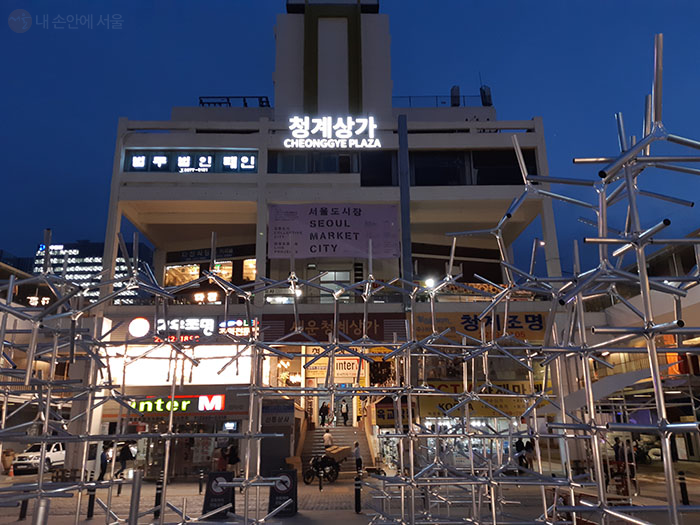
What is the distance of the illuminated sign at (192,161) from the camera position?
22859 millimetres

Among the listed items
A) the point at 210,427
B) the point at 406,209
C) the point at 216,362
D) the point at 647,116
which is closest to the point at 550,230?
the point at 406,209

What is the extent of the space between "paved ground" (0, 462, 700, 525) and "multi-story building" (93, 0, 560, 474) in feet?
14.6

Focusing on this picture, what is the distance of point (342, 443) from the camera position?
2225 centimetres

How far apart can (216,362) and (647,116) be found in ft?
52.2

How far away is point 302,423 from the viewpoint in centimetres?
2195

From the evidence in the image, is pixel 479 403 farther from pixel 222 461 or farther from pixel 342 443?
pixel 222 461

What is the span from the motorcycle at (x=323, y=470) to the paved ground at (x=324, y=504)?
11.8 inches

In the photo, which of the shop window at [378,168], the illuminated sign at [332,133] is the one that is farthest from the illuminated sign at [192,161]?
the shop window at [378,168]

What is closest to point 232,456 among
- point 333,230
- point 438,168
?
point 333,230

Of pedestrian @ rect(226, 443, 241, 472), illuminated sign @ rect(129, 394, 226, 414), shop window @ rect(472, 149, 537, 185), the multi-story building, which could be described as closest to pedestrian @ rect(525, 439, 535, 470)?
the multi-story building

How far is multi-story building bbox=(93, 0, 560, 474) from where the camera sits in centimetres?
2128

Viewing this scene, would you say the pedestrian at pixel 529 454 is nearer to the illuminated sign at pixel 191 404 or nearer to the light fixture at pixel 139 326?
the illuminated sign at pixel 191 404

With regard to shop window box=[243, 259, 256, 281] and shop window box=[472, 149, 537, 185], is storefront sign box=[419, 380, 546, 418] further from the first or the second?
shop window box=[243, 259, 256, 281]

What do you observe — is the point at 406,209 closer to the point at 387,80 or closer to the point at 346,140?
the point at 346,140
